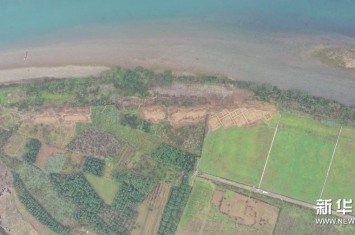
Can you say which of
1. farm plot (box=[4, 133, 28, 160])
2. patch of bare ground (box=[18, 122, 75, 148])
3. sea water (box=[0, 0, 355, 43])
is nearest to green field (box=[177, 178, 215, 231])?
patch of bare ground (box=[18, 122, 75, 148])

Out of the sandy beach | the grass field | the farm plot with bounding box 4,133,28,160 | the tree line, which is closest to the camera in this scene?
the tree line

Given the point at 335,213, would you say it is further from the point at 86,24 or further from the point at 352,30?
the point at 86,24

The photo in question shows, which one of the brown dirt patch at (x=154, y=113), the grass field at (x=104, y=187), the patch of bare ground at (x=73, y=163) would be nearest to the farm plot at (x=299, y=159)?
the brown dirt patch at (x=154, y=113)

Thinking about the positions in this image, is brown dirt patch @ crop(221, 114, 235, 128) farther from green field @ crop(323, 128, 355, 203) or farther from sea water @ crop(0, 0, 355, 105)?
green field @ crop(323, 128, 355, 203)

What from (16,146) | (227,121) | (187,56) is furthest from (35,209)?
(187,56)

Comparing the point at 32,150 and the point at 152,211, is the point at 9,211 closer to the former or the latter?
the point at 32,150

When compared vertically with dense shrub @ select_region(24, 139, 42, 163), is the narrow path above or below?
below

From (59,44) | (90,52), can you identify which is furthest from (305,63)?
(59,44)
